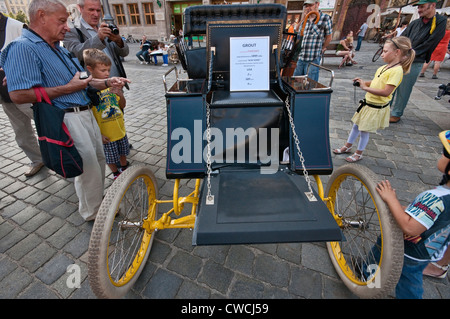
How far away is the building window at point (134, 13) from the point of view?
22578mm

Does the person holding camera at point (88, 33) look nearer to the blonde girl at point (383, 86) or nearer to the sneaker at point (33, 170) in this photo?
the sneaker at point (33, 170)

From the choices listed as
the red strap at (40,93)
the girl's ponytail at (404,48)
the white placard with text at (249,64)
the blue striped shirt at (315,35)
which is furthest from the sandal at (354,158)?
the red strap at (40,93)

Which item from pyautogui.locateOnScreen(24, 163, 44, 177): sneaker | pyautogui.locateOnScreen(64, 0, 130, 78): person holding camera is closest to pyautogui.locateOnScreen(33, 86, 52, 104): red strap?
pyautogui.locateOnScreen(64, 0, 130, 78): person holding camera

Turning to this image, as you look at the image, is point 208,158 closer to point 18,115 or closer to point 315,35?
point 18,115

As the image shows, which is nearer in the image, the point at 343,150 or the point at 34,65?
the point at 34,65

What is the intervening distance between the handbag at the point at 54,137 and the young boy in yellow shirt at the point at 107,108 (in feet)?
2.47

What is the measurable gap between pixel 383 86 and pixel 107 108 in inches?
154

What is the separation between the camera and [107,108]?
2.80 m

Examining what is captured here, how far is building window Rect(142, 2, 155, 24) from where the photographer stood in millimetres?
22152

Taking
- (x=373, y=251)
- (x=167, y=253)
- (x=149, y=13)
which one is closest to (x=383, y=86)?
(x=373, y=251)

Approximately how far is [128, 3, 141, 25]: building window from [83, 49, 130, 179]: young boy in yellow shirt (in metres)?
25.6

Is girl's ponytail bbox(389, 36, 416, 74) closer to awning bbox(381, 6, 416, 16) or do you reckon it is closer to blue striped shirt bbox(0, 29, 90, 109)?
blue striped shirt bbox(0, 29, 90, 109)

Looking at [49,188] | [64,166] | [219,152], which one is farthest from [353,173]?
[49,188]

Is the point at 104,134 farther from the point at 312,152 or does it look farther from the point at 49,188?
the point at 312,152
